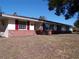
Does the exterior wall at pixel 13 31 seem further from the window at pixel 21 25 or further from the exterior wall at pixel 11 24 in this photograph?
the window at pixel 21 25

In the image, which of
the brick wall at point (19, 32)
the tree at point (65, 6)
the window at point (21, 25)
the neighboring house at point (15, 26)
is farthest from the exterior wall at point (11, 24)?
the tree at point (65, 6)

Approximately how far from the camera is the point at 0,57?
11.0m

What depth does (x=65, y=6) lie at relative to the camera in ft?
105

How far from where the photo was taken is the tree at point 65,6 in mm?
29672

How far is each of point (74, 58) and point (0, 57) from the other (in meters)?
4.71

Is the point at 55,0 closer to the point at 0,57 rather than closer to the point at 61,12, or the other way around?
the point at 61,12

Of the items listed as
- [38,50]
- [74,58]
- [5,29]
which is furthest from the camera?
[5,29]

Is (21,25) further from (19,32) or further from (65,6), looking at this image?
(65,6)

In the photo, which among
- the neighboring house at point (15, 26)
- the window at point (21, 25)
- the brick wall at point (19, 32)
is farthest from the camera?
the window at point (21, 25)

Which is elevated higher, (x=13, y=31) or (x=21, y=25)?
(x=21, y=25)

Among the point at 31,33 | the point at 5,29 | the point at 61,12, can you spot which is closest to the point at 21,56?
the point at 5,29

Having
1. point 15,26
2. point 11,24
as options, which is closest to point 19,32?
point 15,26

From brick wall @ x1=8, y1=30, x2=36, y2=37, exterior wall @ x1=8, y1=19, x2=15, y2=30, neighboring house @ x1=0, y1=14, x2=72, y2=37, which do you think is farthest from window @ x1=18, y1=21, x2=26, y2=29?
Answer: exterior wall @ x1=8, y1=19, x2=15, y2=30

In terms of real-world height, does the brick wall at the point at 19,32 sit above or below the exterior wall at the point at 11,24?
below
